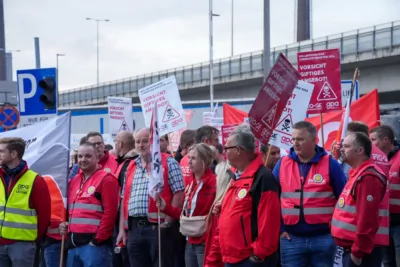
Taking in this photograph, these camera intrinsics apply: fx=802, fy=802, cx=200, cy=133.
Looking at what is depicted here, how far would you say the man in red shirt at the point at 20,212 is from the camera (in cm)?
847

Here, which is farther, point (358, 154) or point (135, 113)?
point (135, 113)

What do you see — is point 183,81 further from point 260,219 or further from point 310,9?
point 260,219

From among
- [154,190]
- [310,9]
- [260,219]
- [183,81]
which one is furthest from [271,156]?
[183,81]

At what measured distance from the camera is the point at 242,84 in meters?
42.4

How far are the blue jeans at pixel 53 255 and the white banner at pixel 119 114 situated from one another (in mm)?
6104

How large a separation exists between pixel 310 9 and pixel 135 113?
16245 mm

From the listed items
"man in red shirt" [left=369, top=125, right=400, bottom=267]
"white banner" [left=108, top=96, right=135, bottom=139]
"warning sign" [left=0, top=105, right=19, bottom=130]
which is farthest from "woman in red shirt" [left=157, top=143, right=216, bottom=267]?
"warning sign" [left=0, top=105, right=19, bottom=130]

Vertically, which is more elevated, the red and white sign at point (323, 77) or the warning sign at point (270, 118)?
the red and white sign at point (323, 77)

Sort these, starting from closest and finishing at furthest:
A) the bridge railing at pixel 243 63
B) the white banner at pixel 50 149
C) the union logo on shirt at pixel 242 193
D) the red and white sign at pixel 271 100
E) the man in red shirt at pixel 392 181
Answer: the union logo on shirt at pixel 242 193, the red and white sign at pixel 271 100, the man in red shirt at pixel 392 181, the white banner at pixel 50 149, the bridge railing at pixel 243 63

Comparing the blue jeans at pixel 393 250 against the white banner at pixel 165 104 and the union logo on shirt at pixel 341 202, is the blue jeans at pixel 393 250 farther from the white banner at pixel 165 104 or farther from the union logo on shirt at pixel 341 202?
the white banner at pixel 165 104

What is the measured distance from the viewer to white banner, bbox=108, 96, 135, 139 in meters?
15.5

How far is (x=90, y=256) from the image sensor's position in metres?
8.47

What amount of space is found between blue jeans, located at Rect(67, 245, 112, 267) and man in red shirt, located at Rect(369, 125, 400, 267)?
9.96 ft

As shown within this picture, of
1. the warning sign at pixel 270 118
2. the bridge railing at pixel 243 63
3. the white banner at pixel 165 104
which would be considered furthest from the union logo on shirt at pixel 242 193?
the bridge railing at pixel 243 63
